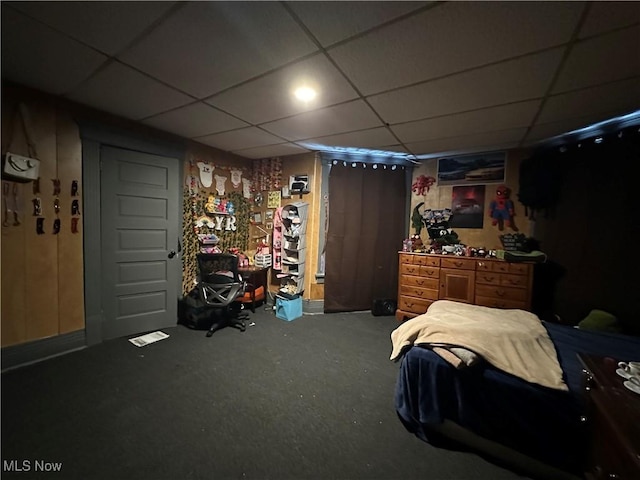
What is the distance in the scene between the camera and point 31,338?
7.14ft

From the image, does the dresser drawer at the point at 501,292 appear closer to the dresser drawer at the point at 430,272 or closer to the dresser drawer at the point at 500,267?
the dresser drawer at the point at 500,267

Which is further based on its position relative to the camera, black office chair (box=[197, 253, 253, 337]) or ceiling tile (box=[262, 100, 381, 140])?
black office chair (box=[197, 253, 253, 337])

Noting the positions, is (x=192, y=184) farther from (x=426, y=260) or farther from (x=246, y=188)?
(x=426, y=260)

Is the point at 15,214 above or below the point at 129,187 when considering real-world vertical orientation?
below

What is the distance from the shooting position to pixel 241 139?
312 centimetres

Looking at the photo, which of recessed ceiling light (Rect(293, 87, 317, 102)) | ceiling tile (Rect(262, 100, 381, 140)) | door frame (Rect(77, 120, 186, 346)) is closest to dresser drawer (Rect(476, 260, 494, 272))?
ceiling tile (Rect(262, 100, 381, 140))

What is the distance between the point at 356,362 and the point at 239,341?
1.30m

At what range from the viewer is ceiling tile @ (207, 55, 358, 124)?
1.67 meters

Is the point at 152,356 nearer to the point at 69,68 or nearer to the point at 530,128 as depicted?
the point at 69,68

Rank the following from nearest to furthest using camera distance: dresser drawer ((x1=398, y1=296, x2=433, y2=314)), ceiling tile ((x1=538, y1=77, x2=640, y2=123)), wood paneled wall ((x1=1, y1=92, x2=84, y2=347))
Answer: ceiling tile ((x1=538, y1=77, x2=640, y2=123)) < wood paneled wall ((x1=1, y1=92, x2=84, y2=347)) < dresser drawer ((x1=398, y1=296, x2=433, y2=314))

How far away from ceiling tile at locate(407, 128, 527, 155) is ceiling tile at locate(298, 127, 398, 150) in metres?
0.42

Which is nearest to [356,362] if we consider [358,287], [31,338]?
[358,287]

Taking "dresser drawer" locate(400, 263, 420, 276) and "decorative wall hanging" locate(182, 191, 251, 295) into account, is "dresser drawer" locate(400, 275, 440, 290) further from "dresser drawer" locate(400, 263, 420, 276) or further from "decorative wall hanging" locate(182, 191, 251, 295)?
"decorative wall hanging" locate(182, 191, 251, 295)

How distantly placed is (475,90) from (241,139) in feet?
8.22
